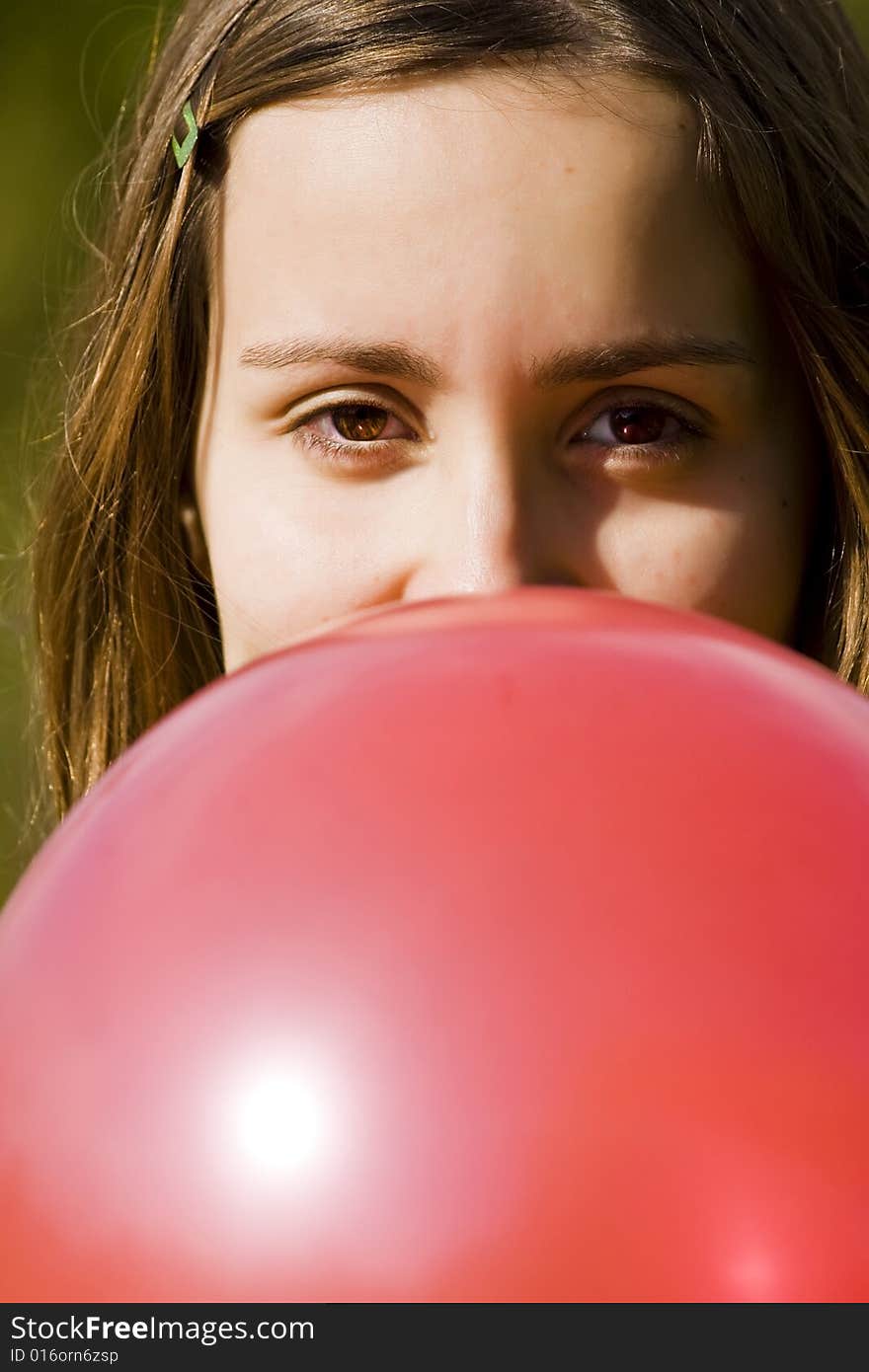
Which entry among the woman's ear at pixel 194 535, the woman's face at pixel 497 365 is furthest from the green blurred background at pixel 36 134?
the woman's face at pixel 497 365

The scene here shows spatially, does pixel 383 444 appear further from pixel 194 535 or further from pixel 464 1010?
pixel 464 1010

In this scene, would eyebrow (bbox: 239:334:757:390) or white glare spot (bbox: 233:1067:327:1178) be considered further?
eyebrow (bbox: 239:334:757:390)

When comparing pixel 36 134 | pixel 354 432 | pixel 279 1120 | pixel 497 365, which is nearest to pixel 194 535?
pixel 354 432

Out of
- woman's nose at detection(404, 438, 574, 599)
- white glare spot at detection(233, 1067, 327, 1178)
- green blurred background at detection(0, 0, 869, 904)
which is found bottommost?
white glare spot at detection(233, 1067, 327, 1178)

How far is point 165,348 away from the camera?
6.93 feet

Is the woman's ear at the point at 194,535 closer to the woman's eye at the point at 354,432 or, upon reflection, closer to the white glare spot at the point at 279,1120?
the woman's eye at the point at 354,432

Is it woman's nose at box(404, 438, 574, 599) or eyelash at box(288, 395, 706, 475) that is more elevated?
eyelash at box(288, 395, 706, 475)

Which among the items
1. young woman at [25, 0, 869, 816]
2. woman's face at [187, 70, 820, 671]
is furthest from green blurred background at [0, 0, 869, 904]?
woman's face at [187, 70, 820, 671]

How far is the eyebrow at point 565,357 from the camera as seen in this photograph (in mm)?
1729

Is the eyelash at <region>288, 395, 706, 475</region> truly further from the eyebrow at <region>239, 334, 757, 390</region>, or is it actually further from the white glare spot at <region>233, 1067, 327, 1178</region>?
the white glare spot at <region>233, 1067, 327, 1178</region>

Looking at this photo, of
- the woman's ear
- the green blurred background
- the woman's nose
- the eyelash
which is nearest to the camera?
the woman's nose

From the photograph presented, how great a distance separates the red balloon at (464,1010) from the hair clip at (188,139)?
111 centimetres

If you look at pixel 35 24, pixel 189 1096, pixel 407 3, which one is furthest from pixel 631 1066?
pixel 35 24

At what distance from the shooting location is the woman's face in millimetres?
1716
